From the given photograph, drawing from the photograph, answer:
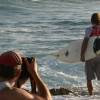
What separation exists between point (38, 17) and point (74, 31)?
579 centimetres

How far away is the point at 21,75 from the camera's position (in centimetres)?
416

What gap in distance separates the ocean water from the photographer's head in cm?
372

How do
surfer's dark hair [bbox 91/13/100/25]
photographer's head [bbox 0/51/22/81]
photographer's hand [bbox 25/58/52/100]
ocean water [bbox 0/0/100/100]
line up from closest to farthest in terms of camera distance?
photographer's head [bbox 0/51/22/81] → photographer's hand [bbox 25/58/52/100] → surfer's dark hair [bbox 91/13/100/25] → ocean water [bbox 0/0/100/100]

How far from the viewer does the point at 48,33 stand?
67.0 feet

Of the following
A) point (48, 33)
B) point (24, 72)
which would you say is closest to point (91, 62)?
point (24, 72)

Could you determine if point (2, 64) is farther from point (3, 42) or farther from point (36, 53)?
point (3, 42)

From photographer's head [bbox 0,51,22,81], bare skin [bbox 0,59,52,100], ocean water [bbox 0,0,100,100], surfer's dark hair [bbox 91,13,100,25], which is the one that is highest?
photographer's head [bbox 0,51,22,81]

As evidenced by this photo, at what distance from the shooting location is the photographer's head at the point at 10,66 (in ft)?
12.7

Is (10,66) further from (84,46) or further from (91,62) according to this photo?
(91,62)

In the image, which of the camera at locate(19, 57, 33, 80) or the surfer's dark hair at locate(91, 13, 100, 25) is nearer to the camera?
the camera at locate(19, 57, 33, 80)

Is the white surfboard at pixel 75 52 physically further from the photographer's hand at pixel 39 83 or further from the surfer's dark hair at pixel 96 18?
the photographer's hand at pixel 39 83

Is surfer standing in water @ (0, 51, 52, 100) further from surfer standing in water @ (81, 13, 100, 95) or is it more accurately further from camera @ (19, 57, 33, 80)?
surfer standing in water @ (81, 13, 100, 95)

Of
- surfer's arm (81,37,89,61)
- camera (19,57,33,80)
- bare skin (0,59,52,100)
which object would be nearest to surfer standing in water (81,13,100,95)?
surfer's arm (81,37,89,61)

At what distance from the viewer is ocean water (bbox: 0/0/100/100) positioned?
11.4 metres
